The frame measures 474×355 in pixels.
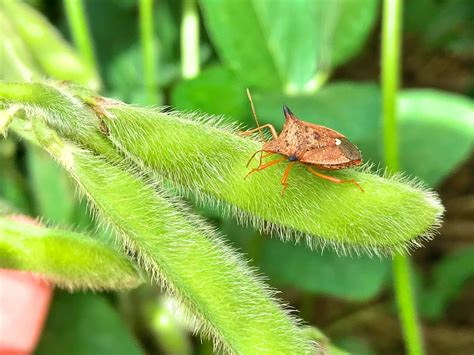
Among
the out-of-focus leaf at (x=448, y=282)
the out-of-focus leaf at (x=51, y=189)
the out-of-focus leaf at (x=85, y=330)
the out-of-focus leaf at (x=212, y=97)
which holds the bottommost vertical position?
the out-of-focus leaf at (x=448, y=282)

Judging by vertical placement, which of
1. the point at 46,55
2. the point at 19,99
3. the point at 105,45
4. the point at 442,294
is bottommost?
the point at 442,294

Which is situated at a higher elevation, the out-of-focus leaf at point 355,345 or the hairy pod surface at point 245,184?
the hairy pod surface at point 245,184

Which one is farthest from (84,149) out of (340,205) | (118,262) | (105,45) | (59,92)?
(105,45)

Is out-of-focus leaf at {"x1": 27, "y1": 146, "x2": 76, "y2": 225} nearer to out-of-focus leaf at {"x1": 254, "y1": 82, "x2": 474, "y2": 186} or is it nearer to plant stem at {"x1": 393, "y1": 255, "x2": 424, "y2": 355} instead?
out-of-focus leaf at {"x1": 254, "y1": 82, "x2": 474, "y2": 186}

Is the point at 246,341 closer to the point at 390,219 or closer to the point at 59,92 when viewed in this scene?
the point at 390,219

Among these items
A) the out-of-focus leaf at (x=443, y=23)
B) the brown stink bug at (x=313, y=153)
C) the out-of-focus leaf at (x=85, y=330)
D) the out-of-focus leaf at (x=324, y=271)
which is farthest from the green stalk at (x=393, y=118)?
the out-of-focus leaf at (x=443, y=23)

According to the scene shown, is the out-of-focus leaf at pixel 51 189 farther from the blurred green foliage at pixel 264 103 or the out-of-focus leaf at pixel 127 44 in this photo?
the out-of-focus leaf at pixel 127 44

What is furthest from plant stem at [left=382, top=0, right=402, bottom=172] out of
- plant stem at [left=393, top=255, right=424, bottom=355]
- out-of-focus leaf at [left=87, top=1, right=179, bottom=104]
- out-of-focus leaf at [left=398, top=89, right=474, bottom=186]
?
out-of-focus leaf at [left=87, top=1, right=179, bottom=104]
